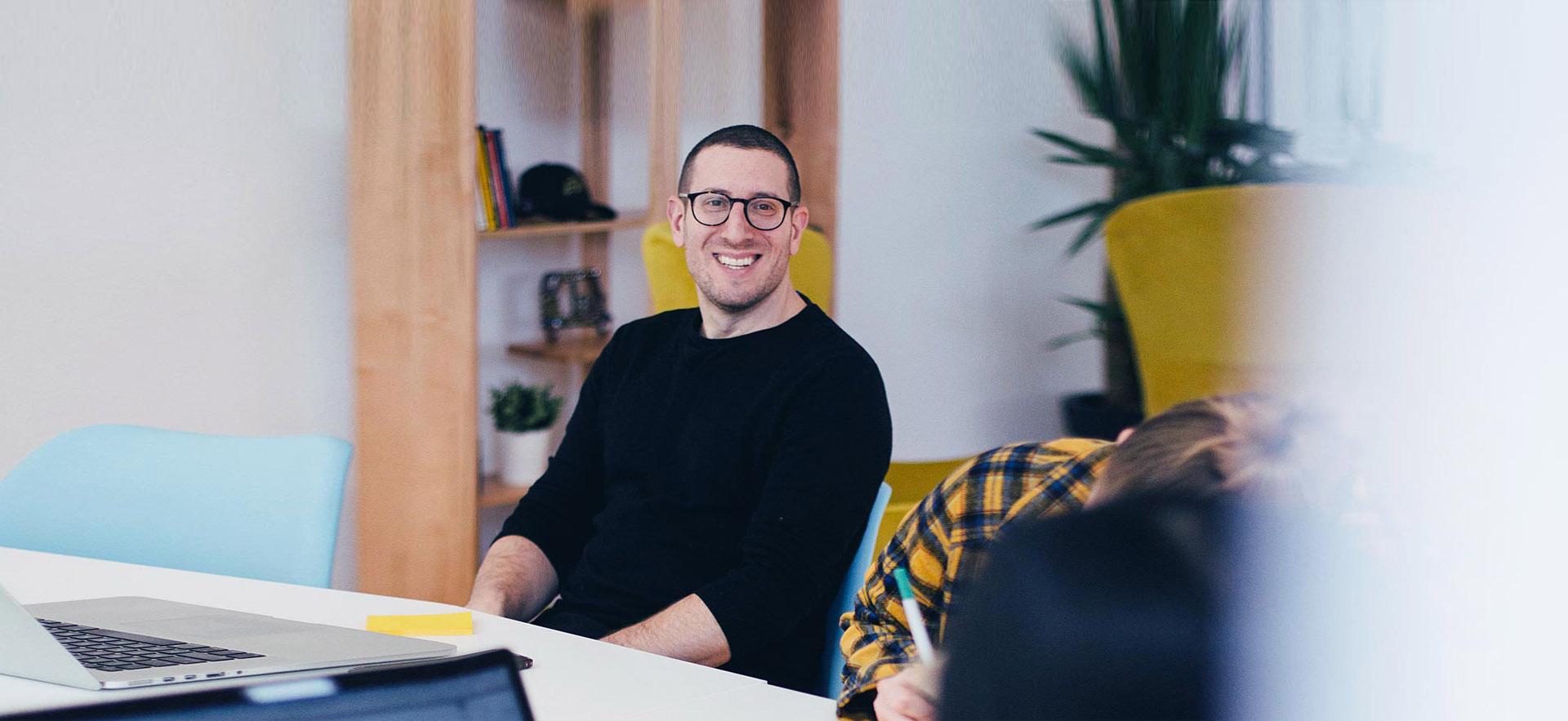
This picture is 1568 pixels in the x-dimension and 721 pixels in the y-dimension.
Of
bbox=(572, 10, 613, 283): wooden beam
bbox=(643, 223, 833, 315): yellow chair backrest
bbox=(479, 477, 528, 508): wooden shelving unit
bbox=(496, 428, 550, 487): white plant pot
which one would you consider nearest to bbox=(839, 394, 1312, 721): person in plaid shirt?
bbox=(643, 223, 833, 315): yellow chair backrest

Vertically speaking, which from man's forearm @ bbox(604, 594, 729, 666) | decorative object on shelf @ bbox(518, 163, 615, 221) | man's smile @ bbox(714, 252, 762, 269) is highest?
decorative object on shelf @ bbox(518, 163, 615, 221)

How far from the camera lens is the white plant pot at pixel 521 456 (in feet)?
10.2

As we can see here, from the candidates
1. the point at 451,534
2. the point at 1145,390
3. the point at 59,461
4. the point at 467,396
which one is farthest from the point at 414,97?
the point at 1145,390

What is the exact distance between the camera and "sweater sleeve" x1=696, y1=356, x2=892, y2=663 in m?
1.64

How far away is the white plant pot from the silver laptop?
69.1 inches

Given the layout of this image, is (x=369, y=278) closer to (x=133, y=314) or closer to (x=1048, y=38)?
(x=133, y=314)

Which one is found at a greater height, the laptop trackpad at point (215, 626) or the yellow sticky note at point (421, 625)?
the laptop trackpad at point (215, 626)

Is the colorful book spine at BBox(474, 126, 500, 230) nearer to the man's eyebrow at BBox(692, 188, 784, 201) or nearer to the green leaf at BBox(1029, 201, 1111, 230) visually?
the man's eyebrow at BBox(692, 188, 784, 201)

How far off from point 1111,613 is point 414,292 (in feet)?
8.44

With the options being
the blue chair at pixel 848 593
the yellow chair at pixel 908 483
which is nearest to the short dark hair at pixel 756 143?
the blue chair at pixel 848 593

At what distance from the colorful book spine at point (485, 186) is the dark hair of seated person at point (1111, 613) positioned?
266 centimetres

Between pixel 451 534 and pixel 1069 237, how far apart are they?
92.8 inches

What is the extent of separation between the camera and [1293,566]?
17.1 inches

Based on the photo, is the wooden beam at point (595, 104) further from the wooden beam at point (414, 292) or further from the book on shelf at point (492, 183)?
the wooden beam at point (414, 292)
